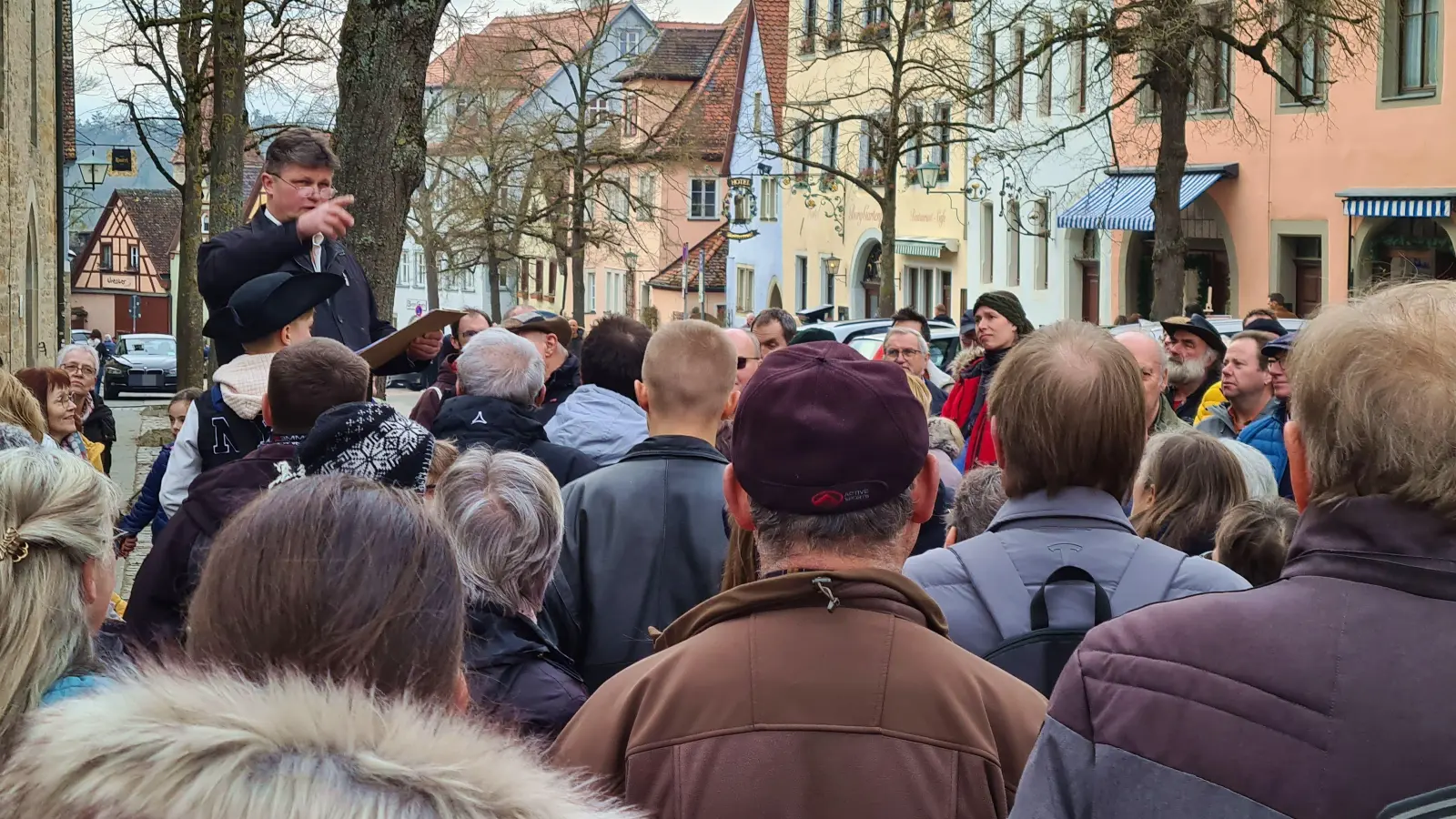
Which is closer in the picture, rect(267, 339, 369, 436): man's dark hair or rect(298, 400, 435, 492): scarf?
rect(298, 400, 435, 492): scarf

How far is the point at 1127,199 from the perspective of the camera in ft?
98.1

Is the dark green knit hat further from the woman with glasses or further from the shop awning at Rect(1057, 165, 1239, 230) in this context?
the shop awning at Rect(1057, 165, 1239, 230)

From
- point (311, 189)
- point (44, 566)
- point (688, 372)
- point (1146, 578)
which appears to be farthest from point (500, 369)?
point (44, 566)

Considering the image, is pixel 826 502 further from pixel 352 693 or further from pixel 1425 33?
pixel 1425 33

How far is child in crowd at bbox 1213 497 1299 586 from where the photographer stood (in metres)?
4.17

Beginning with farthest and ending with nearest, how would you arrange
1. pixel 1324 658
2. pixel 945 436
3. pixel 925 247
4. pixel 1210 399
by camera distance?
pixel 925 247
pixel 1210 399
pixel 945 436
pixel 1324 658

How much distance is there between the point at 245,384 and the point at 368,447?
1.52 metres

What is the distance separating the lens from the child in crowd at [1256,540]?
4.17 m

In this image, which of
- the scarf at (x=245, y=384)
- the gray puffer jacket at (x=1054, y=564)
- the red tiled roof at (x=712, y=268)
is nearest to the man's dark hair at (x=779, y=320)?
the scarf at (x=245, y=384)

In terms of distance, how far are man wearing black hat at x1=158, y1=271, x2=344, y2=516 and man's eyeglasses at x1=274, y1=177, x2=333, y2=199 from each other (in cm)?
25

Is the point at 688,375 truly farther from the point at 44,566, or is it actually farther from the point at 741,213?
the point at 741,213

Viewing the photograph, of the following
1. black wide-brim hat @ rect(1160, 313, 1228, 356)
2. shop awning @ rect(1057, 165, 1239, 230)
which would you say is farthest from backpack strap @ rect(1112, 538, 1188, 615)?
shop awning @ rect(1057, 165, 1239, 230)

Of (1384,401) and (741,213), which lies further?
(741,213)

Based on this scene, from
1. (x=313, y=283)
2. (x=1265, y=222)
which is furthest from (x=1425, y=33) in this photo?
(x=313, y=283)
